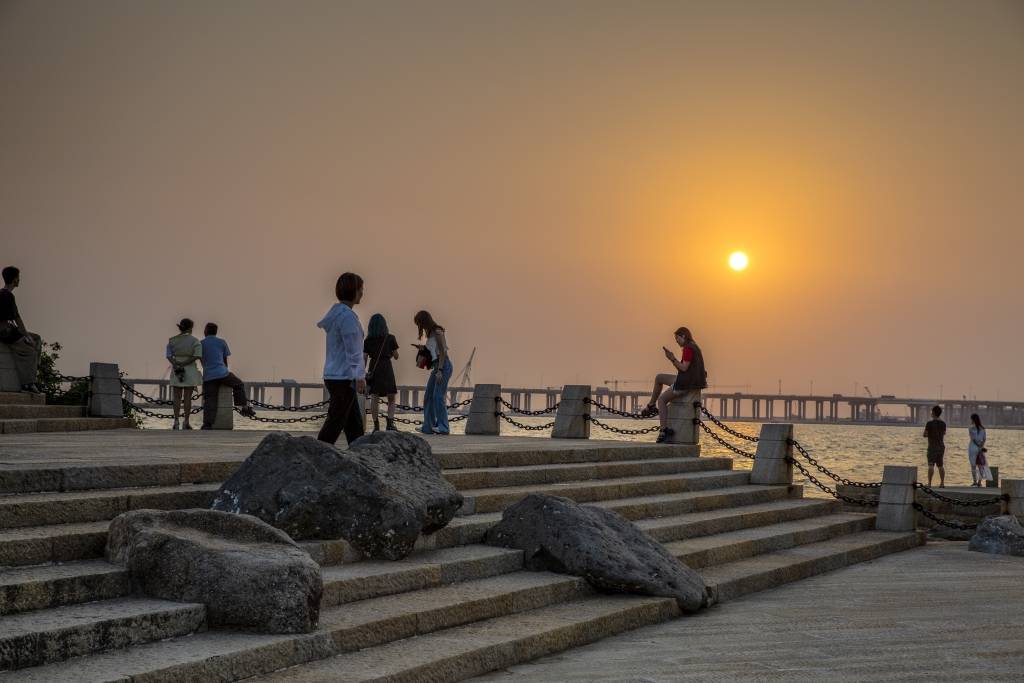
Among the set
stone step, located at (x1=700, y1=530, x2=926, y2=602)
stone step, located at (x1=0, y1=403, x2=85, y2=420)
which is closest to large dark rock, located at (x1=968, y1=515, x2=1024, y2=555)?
stone step, located at (x1=700, y1=530, x2=926, y2=602)

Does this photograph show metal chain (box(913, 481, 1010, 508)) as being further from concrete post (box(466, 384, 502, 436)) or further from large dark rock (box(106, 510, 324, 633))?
large dark rock (box(106, 510, 324, 633))

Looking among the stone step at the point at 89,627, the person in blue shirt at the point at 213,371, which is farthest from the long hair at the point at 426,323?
the stone step at the point at 89,627

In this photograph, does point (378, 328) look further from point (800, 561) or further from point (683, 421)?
point (800, 561)

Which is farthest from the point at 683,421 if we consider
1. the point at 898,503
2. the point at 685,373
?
the point at 898,503

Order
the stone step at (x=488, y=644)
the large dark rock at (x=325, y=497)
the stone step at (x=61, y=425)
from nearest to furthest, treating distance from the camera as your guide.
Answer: the stone step at (x=488, y=644) → the large dark rock at (x=325, y=497) → the stone step at (x=61, y=425)

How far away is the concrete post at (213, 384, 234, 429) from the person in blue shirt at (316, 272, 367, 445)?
8227mm

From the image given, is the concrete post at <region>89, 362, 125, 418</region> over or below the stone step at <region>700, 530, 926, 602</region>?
over

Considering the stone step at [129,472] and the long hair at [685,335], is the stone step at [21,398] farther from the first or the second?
the long hair at [685,335]

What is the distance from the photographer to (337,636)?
639 centimetres

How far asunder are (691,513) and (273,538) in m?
6.73

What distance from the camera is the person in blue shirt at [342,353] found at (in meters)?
10.1

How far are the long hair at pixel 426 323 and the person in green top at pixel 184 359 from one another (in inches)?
135

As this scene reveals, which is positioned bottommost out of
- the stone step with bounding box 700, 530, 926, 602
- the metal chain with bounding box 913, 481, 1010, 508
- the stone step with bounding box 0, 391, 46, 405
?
the stone step with bounding box 700, 530, 926, 602

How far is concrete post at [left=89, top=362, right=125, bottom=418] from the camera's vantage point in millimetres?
16719
